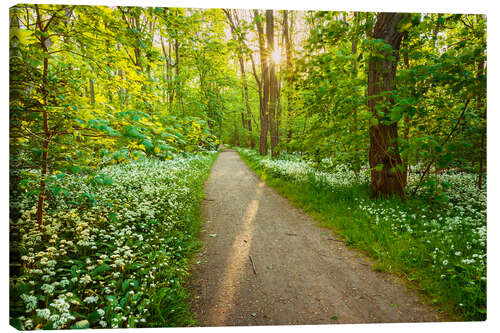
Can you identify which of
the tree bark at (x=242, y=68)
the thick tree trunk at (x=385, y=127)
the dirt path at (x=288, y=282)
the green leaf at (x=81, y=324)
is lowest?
the dirt path at (x=288, y=282)

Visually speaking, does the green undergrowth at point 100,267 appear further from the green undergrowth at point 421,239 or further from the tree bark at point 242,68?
the tree bark at point 242,68

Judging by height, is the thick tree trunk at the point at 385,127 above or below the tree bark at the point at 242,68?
below

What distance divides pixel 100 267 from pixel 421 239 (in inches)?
159

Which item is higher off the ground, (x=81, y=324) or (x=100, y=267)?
(x=100, y=267)

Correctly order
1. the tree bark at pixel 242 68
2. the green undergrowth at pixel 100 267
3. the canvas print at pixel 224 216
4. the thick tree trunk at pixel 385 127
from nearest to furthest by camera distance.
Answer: the green undergrowth at pixel 100 267 → the canvas print at pixel 224 216 → the thick tree trunk at pixel 385 127 → the tree bark at pixel 242 68

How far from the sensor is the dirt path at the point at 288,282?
2.14 meters

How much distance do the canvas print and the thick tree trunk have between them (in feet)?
0.11

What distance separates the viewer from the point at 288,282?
8.61 ft

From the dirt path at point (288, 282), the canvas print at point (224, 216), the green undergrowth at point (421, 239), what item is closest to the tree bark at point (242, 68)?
the canvas print at point (224, 216)

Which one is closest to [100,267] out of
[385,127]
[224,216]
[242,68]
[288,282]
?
[288,282]

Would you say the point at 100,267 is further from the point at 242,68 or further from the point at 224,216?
the point at 242,68

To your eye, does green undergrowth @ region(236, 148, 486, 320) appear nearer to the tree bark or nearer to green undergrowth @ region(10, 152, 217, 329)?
green undergrowth @ region(10, 152, 217, 329)

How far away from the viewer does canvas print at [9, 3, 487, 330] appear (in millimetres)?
2107

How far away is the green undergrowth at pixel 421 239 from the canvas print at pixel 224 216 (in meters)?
0.02
